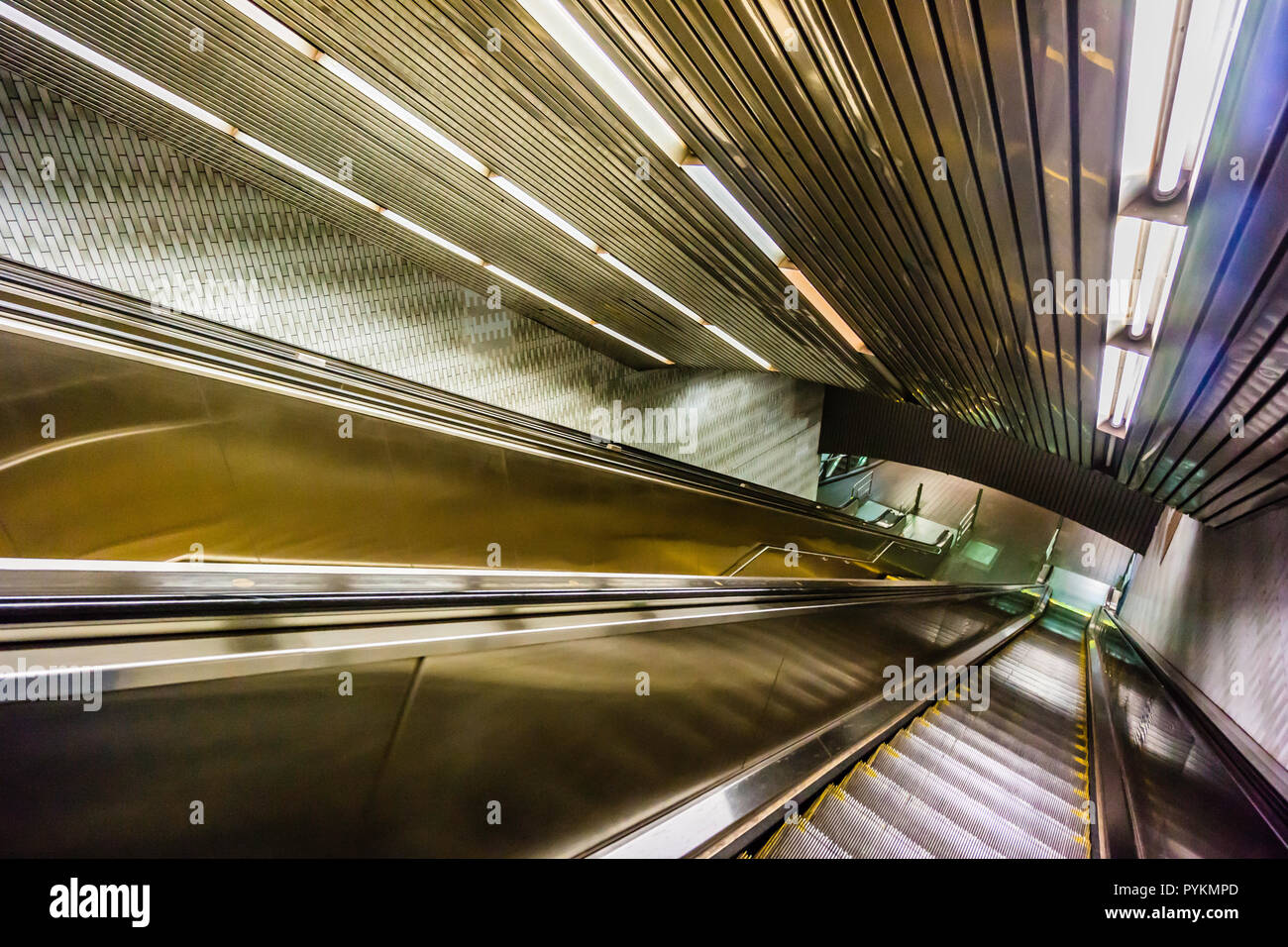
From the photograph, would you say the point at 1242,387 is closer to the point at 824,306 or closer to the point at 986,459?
the point at 824,306

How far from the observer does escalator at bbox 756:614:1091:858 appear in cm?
239

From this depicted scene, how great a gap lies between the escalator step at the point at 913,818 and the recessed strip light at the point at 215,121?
5.05 metres

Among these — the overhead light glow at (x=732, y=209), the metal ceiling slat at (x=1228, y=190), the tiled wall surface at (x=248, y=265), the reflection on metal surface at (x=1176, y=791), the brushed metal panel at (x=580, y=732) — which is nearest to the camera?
the brushed metal panel at (x=580, y=732)

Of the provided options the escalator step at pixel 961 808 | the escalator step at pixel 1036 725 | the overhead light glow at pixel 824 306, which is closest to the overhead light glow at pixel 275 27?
the overhead light glow at pixel 824 306

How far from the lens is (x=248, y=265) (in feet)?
21.5

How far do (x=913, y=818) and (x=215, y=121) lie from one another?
6.38m

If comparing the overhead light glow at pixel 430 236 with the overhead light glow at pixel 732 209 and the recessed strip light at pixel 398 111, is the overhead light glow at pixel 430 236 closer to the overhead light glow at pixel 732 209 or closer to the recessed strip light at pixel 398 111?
the recessed strip light at pixel 398 111

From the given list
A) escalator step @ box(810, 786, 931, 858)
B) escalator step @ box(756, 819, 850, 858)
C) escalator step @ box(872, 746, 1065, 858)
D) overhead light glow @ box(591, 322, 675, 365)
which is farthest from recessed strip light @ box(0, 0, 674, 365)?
escalator step @ box(872, 746, 1065, 858)

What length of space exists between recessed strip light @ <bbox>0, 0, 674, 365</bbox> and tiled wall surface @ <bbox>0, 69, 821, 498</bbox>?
112cm

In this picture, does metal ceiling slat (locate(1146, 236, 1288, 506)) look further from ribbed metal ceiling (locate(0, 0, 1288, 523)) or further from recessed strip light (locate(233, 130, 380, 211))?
recessed strip light (locate(233, 130, 380, 211))

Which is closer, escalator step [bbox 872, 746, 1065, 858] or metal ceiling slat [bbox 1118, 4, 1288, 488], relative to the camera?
metal ceiling slat [bbox 1118, 4, 1288, 488]

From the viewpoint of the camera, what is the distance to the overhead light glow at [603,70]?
334cm

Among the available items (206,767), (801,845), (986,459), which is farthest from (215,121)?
(986,459)
